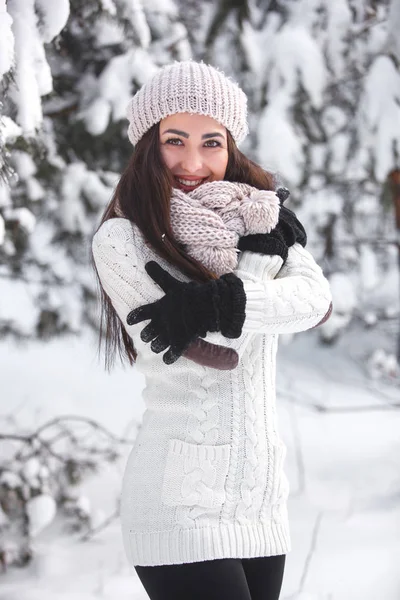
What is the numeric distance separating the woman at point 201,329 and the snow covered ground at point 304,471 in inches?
59.4

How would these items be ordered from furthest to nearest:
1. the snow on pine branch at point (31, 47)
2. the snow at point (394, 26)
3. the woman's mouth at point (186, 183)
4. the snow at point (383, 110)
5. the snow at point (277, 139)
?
the snow at point (277, 139), the snow at point (383, 110), the snow at point (394, 26), the snow on pine branch at point (31, 47), the woman's mouth at point (186, 183)

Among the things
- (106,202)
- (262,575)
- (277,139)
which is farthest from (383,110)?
(262,575)

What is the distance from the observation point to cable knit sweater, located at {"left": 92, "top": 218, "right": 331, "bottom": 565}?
70.4 inches

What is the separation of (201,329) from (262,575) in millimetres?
707

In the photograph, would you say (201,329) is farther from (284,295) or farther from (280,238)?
(280,238)

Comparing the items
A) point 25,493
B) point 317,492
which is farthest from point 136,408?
point 25,493

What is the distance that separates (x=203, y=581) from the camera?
68.9 inches

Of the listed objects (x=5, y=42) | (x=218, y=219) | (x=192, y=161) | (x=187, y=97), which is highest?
(x=5, y=42)

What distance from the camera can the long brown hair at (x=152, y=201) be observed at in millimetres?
1865

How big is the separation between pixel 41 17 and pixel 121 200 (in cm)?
77

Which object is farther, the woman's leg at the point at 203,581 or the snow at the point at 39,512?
the snow at the point at 39,512

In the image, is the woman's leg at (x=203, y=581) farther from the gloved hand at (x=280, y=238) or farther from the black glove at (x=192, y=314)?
the gloved hand at (x=280, y=238)

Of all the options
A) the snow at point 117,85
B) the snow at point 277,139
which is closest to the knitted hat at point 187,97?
the snow at point 117,85

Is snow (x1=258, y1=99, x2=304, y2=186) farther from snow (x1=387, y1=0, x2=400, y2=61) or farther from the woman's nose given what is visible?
the woman's nose
